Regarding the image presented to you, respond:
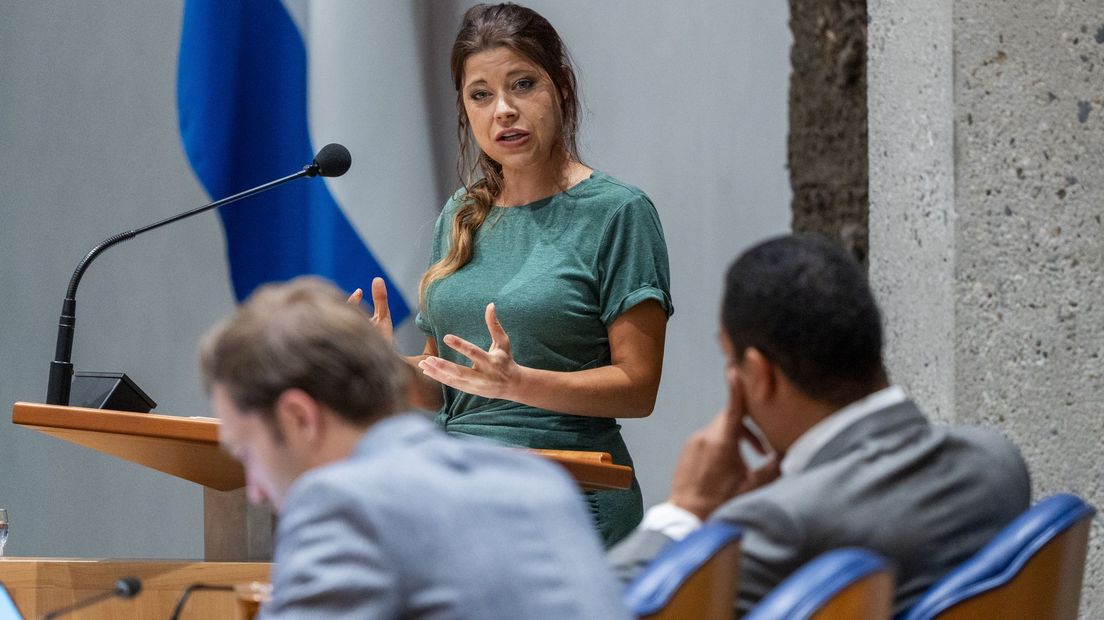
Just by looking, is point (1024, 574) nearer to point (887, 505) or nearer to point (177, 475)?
point (887, 505)

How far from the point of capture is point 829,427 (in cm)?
152

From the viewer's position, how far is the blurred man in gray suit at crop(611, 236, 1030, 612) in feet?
4.65

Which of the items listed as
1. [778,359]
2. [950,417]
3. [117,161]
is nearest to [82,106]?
[117,161]

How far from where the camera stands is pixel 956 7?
2.93 meters

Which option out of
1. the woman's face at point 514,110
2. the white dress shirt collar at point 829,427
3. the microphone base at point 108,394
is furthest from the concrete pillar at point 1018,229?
the microphone base at point 108,394

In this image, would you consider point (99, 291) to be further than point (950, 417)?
Yes

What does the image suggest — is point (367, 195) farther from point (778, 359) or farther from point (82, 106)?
point (778, 359)

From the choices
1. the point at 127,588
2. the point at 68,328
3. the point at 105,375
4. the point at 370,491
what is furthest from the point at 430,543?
the point at 68,328

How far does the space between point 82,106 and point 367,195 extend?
114cm

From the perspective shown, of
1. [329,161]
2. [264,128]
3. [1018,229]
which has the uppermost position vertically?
[264,128]

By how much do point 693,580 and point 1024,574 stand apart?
408 millimetres

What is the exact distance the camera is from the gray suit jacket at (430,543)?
1.08 meters

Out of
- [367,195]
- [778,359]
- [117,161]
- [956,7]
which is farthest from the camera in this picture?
[117,161]

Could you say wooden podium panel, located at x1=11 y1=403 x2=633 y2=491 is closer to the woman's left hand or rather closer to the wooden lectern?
the wooden lectern
